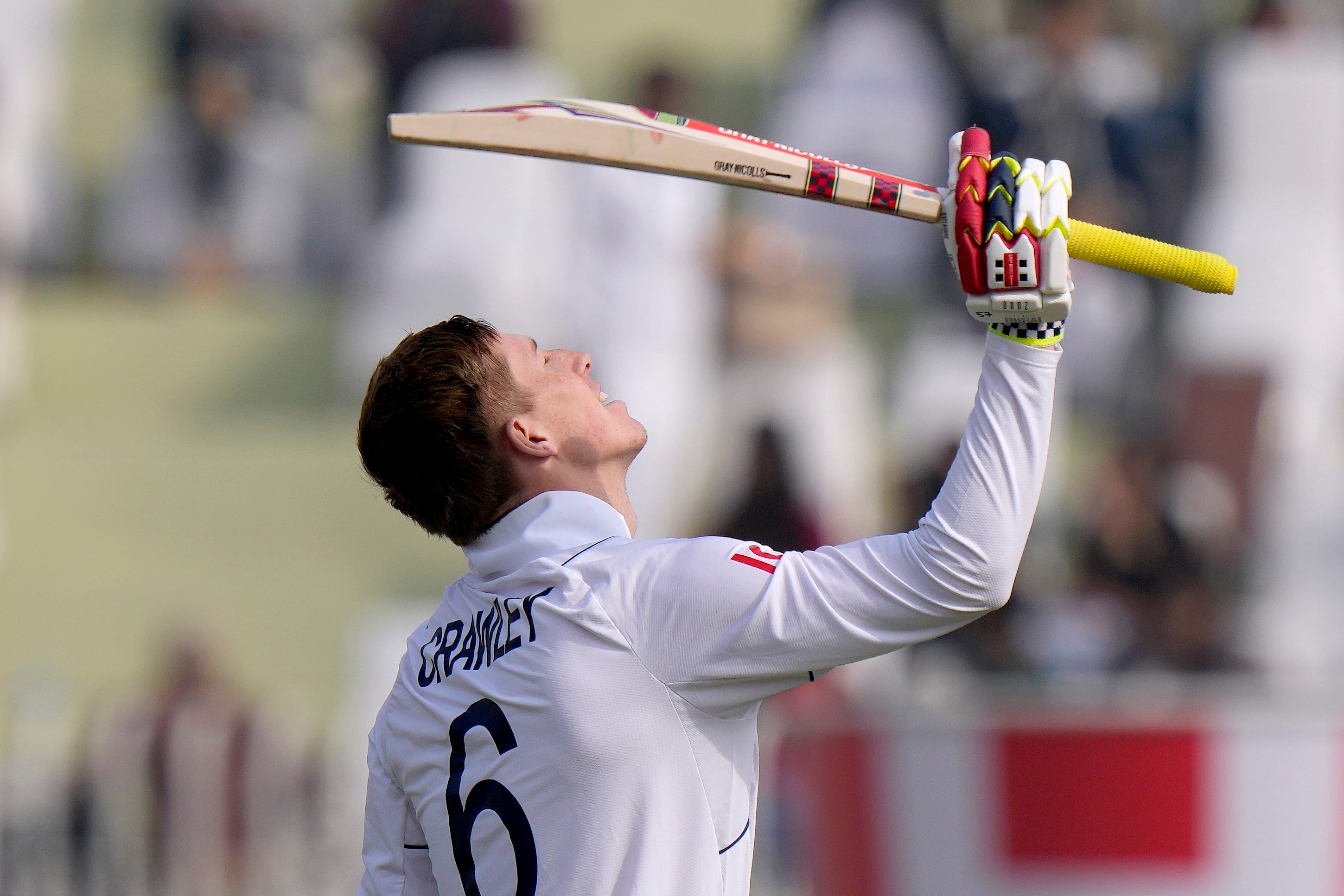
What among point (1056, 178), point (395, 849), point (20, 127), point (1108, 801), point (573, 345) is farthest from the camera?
point (20, 127)

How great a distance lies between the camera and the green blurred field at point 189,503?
32.1 ft

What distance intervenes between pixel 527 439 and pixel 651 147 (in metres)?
0.46

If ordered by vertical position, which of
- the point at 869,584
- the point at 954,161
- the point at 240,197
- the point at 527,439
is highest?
the point at 240,197

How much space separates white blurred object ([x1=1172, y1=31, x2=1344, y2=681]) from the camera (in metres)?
9.23

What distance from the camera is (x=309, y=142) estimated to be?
1073 centimetres

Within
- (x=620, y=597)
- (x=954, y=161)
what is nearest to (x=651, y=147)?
(x=954, y=161)

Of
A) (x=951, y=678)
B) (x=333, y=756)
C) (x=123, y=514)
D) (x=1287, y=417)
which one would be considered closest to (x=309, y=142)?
(x=123, y=514)

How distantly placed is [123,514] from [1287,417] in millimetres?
7475

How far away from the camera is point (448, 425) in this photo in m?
2.03

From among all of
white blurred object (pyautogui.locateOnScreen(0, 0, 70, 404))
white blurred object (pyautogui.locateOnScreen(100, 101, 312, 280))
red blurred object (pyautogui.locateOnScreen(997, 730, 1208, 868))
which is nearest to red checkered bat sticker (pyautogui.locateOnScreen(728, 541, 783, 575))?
red blurred object (pyautogui.locateOnScreen(997, 730, 1208, 868))

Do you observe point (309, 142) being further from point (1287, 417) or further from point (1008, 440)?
point (1008, 440)

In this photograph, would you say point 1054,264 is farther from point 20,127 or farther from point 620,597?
point 20,127

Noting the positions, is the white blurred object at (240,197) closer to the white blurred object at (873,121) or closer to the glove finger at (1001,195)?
the white blurred object at (873,121)

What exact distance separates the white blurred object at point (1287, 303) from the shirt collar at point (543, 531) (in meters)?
7.58
